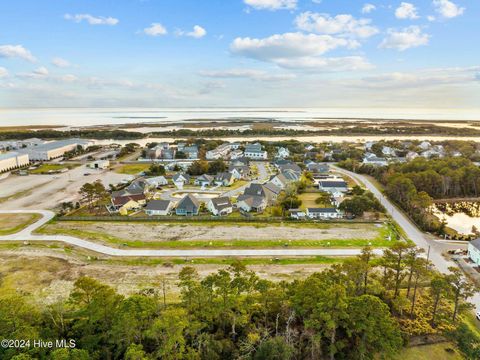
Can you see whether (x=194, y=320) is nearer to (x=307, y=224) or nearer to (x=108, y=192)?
(x=307, y=224)

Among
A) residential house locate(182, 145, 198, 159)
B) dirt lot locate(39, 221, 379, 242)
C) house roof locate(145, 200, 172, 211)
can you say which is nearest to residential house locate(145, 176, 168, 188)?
house roof locate(145, 200, 172, 211)

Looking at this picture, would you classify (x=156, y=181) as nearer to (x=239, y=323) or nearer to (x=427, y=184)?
(x=239, y=323)

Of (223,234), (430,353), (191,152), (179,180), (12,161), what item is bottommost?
(430,353)

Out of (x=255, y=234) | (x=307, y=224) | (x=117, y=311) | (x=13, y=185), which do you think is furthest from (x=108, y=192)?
(x=117, y=311)

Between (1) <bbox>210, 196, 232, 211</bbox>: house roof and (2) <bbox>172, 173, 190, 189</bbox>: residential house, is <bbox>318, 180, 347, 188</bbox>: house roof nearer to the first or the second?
(1) <bbox>210, 196, 232, 211</bbox>: house roof

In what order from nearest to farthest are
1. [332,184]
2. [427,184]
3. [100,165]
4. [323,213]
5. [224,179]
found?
[323,213], [427,184], [332,184], [224,179], [100,165]

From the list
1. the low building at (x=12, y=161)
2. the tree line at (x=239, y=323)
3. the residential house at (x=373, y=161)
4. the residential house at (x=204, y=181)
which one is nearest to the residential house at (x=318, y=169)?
the residential house at (x=373, y=161)

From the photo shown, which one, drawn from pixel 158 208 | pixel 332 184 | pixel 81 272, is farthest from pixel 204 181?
pixel 81 272
